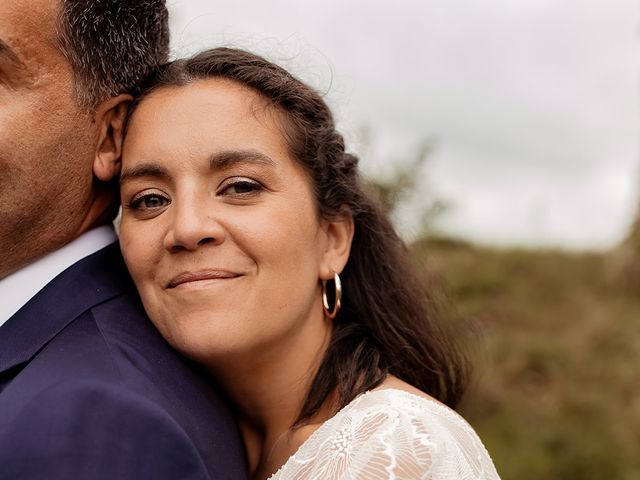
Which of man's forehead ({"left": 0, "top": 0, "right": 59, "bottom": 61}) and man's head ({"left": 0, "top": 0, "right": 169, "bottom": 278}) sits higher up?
man's forehead ({"left": 0, "top": 0, "right": 59, "bottom": 61})

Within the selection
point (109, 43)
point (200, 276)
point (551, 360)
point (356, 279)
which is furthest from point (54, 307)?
point (551, 360)

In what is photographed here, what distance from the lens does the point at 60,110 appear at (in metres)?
2.21

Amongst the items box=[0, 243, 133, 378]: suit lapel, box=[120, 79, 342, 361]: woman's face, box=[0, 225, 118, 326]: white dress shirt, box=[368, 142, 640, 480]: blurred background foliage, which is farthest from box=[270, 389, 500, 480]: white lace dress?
box=[368, 142, 640, 480]: blurred background foliage

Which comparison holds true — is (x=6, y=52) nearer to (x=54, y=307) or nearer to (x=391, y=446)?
(x=54, y=307)

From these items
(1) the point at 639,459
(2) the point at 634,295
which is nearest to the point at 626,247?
(2) the point at 634,295

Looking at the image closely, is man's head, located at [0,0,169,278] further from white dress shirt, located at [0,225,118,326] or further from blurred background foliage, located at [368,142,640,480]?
blurred background foliage, located at [368,142,640,480]

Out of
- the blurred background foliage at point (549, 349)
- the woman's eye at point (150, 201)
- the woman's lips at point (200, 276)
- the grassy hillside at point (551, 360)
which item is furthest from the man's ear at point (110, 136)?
the grassy hillside at point (551, 360)

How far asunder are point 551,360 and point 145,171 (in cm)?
602

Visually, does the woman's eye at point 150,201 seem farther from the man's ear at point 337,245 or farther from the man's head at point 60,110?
the man's ear at point 337,245

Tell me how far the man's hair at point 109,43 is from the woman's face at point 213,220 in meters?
0.11

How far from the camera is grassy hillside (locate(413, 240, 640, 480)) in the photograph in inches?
257

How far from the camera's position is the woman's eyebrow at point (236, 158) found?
222cm

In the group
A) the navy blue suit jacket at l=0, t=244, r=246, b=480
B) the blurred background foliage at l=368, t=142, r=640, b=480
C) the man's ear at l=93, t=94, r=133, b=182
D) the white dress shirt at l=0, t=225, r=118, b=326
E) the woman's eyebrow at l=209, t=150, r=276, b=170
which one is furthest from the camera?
the blurred background foliage at l=368, t=142, r=640, b=480

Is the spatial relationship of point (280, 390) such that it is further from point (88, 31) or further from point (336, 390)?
point (88, 31)
